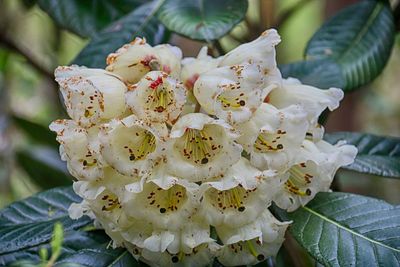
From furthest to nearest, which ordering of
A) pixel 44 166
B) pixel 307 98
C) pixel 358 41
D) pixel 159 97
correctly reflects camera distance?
1. pixel 44 166
2. pixel 358 41
3. pixel 307 98
4. pixel 159 97

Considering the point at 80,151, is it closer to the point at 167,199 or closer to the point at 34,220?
the point at 167,199

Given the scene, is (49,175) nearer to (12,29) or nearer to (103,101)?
(12,29)

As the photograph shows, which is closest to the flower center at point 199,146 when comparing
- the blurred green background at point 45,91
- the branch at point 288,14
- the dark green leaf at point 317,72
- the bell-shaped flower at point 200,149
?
the bell-shaped flower at point 200,149

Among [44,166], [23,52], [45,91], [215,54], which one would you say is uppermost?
[215,54]

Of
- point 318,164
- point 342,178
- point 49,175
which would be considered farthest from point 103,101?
point 342,178

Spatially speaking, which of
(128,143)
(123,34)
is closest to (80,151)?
(128,143)
